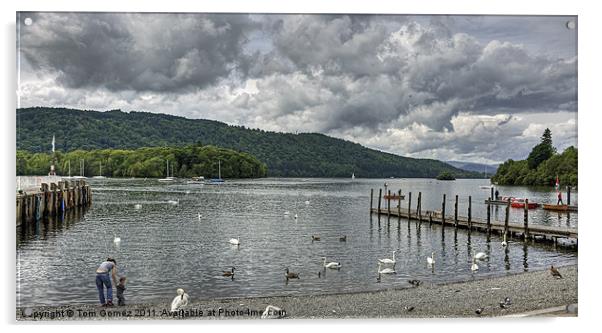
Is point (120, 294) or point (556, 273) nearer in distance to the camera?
point (120, 294)

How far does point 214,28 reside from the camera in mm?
11141

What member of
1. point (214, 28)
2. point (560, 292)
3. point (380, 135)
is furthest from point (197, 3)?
point (560, 292)

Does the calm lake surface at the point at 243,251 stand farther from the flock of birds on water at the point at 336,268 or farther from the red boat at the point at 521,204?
the red boat at the point at 521,204

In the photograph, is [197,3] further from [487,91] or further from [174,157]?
[174,157]

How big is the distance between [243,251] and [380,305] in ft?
26.4

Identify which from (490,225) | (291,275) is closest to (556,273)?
(291,275)

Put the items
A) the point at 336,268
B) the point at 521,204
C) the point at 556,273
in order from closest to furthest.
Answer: the point at 556,273 < the point at 336,268 < the point at 521,204

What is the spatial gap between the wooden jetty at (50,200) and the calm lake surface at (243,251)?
54 centimetres

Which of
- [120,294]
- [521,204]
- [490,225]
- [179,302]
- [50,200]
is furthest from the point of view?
[521,204]

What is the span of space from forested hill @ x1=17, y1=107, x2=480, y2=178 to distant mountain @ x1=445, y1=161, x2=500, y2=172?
0.89ft

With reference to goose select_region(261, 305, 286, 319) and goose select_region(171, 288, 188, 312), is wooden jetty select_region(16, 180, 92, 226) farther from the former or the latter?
goose select_region(261, 305, 286, 319)

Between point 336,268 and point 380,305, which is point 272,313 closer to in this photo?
point 380,305

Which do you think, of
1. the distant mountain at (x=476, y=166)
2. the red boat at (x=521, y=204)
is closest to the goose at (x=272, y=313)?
the distant mountain at (x=476, y=166)

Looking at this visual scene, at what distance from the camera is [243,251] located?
18578mm
